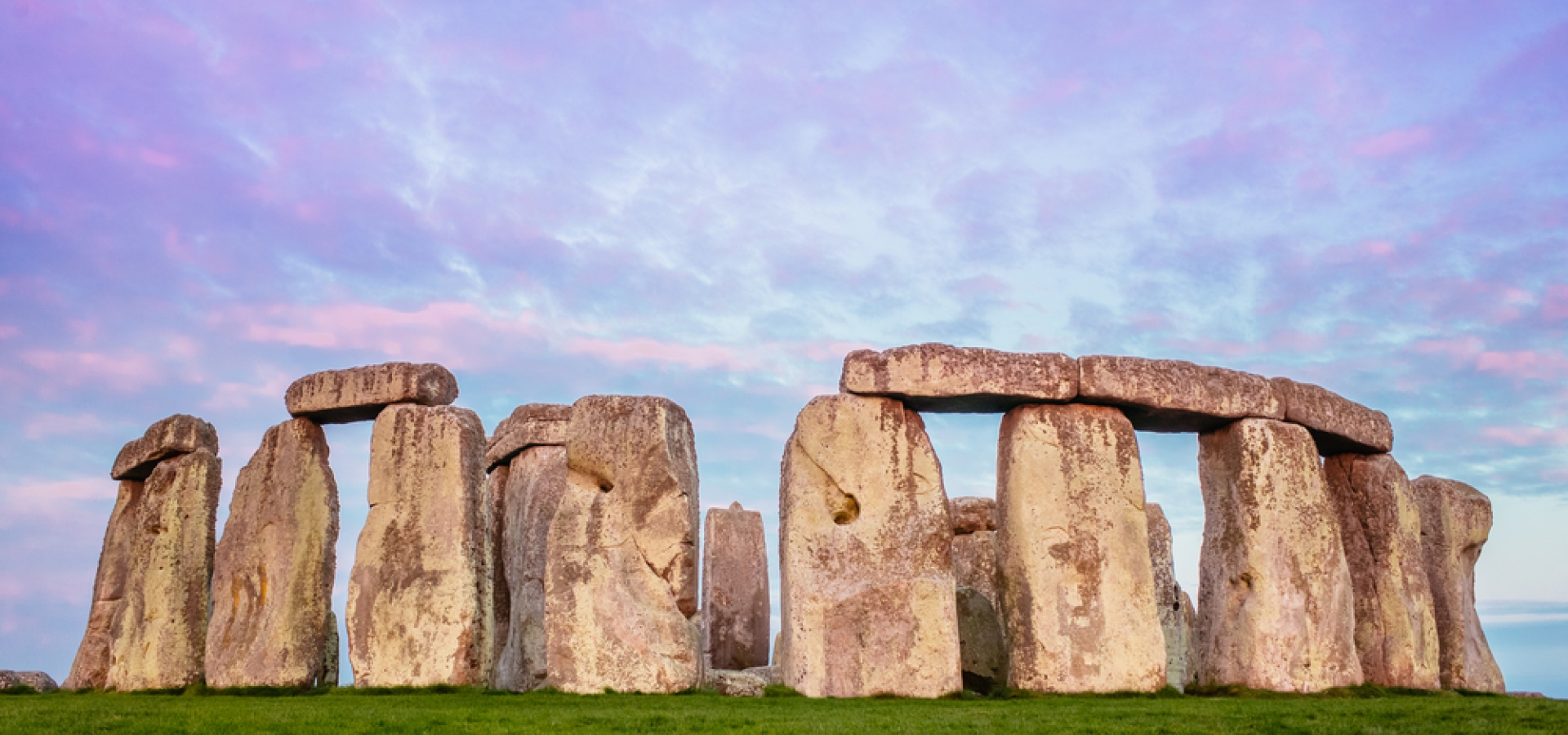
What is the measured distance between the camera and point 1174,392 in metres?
17.9

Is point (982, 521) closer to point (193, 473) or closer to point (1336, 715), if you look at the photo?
point (1336, 715)

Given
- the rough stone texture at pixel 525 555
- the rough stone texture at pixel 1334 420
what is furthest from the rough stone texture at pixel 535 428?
the rough stone texture at pixel 1334 420

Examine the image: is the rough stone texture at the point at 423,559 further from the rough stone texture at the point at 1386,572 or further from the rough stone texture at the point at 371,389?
the rough stone texture at the point at 1386,572

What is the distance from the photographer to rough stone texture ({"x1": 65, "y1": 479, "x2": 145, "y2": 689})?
21156mm

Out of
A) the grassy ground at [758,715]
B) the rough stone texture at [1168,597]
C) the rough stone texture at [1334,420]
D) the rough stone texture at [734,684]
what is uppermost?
the rough stone texture at [1334,420]

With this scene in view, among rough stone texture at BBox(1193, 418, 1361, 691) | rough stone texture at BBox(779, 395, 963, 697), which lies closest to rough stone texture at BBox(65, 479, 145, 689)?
rough stone texture at BBox(779, 395, 963, 697)

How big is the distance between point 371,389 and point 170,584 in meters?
4.65

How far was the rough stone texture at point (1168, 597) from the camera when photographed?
21.5 metres

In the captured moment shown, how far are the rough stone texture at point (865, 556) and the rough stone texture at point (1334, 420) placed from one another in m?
5.64

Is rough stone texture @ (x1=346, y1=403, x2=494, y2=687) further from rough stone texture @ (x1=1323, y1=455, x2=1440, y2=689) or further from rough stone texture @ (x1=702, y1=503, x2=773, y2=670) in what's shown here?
Result: rough stone texture @ (x1=1323, y1=455, x2=1440, y2=689)

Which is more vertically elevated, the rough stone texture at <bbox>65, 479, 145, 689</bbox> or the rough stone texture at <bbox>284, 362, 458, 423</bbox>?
the rough stone texture at <bbox>284, 362, 458, 423</bbox>

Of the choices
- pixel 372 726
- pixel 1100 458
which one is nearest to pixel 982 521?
pixel 1100 458

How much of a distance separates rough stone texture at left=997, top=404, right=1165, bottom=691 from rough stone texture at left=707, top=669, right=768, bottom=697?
10.9 ft

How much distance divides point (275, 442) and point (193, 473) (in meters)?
1.89
